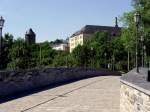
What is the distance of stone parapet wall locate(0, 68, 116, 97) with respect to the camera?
987 inches

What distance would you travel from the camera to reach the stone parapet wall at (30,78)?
25062mm

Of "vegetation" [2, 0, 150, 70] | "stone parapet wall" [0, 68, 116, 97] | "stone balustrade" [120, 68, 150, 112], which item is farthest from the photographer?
"vegetation" [2, 0, 150, 70]

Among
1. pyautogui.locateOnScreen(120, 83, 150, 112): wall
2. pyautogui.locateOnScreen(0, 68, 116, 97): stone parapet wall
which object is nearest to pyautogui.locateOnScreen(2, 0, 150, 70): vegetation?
pyautogui.locateOnScreen(0, 68, 116, 97): stone parapet wall

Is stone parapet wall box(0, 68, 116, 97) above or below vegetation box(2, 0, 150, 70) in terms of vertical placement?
below

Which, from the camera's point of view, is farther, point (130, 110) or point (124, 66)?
point (124, 66)

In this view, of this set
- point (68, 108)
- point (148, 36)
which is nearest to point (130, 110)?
point (68, 108)

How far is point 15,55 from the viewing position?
282 ft

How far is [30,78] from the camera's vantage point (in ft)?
101

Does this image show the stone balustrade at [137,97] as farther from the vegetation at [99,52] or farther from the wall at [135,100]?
the vegetation at [99,52]

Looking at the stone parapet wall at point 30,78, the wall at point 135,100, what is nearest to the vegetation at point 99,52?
the stone parapet wall at point 30,78

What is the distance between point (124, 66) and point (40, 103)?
3628 inches

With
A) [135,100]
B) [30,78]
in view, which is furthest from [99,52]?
[135,100]

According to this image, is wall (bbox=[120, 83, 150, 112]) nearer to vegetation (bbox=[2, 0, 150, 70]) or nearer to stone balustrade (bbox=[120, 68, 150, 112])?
stone balustrade (bbox=[120, 68, 150, 112])

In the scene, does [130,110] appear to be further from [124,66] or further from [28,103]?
[124,66]
